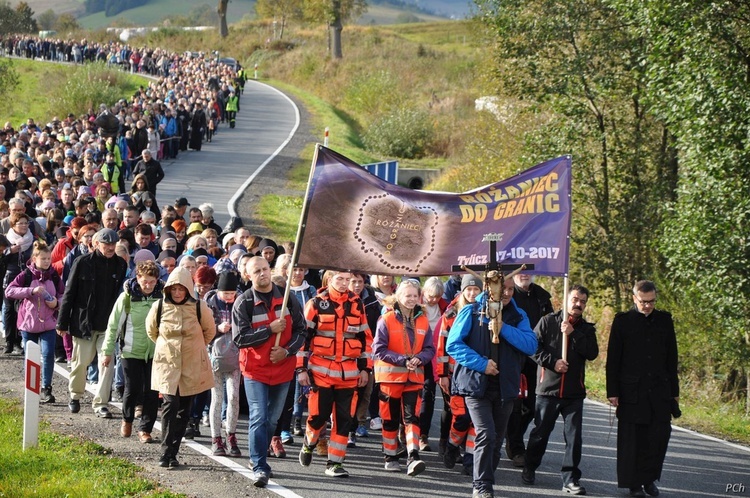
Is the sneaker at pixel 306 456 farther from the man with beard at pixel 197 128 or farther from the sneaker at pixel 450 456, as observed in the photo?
the man with beard at pixel 197 128

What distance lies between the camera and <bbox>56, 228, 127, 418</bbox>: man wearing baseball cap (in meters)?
11.5

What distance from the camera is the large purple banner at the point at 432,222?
9.72 metres

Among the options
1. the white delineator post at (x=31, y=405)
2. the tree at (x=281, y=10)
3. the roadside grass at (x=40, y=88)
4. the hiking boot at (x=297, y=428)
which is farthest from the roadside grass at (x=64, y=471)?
the tree at (x=281, y=10)

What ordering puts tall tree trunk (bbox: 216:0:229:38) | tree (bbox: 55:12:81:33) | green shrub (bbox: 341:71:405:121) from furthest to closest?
tree (bbox: 55:12:81:33), tall tree trunk (bbox: 216:0:229:38), green shrub (bbox: 341:71:405:121)

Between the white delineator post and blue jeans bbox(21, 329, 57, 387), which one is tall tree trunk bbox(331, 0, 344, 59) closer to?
blue jeans bbox(21, 329, 57, 387)

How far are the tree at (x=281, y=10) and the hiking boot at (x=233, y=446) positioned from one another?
87667mm

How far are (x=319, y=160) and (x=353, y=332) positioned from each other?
158 centimetres

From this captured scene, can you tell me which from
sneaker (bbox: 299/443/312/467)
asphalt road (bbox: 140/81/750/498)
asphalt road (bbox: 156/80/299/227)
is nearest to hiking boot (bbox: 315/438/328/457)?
asphalt road (bbox: 140/81/750/498)

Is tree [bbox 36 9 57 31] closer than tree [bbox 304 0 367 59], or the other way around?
tree [bbox 304 0 367 59]

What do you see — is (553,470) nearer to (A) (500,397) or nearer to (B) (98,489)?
(A) (500,397)

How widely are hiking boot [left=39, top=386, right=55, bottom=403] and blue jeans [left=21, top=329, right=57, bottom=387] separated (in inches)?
1.9

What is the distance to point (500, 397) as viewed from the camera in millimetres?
9203

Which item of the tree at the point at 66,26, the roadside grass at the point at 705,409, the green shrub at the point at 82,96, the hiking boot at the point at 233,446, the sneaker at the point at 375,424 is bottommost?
the roadside grass at the point at 705,409

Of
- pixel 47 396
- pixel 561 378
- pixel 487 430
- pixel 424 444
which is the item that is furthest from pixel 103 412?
pixel 561 378
